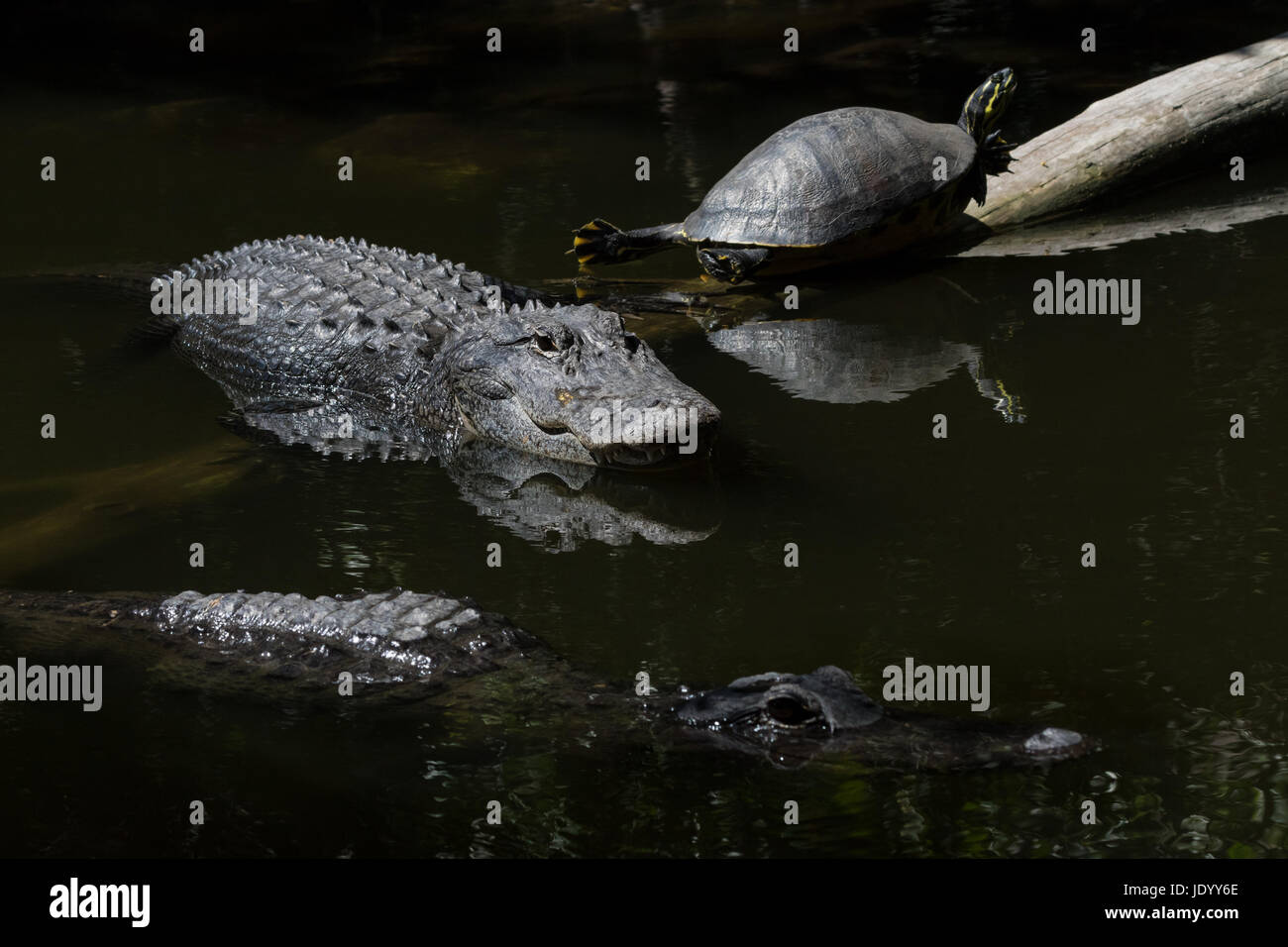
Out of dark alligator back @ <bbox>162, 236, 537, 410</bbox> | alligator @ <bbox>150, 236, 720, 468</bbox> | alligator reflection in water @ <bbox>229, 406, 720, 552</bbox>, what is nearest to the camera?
alligator reflection in water @ <bbox>229, 406, 720, 552</bbox>

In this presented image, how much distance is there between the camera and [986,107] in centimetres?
856

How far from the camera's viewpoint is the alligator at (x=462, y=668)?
359 cm

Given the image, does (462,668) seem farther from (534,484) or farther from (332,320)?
(332,320)

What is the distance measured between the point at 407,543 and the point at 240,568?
23.8 inches

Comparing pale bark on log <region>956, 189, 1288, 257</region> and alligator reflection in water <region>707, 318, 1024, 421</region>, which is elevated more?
pale bark on log <region>956, 189, 1288, 257</region>

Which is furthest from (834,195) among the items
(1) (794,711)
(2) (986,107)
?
(1) (794,711)

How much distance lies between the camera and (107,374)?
743cm

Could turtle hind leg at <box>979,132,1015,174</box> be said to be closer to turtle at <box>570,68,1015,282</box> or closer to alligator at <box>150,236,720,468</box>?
turtle at <box>570,68,1015,282</box>

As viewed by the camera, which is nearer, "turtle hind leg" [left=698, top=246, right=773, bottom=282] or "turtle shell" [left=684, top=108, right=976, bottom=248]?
"turtle shell" [left=684, top=108, right=976, bottom=248]

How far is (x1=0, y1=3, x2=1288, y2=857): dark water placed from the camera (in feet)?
11.4

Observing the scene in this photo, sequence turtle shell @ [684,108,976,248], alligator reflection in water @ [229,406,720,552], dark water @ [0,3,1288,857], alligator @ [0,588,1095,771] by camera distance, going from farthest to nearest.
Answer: turtle shell @ [684,108,976,248]
alligator reflection in water @ [229,406,720,552]
alligator @ [0,588,1095,771]
dark water @ [0,3,1288,857]

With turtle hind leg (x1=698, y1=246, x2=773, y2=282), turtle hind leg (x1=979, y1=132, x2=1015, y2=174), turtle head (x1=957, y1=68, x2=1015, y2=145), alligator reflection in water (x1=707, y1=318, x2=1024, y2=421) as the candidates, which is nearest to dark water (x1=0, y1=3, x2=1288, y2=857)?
alligator reflection in water (x1=707, y1=318, x2=1024, y2=421)
